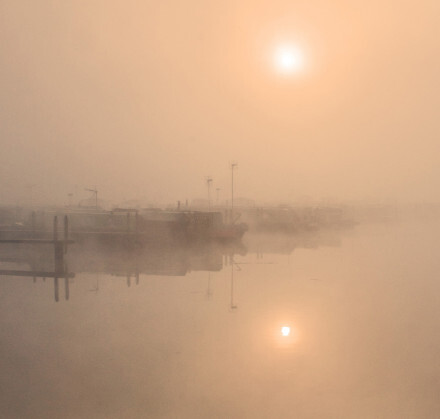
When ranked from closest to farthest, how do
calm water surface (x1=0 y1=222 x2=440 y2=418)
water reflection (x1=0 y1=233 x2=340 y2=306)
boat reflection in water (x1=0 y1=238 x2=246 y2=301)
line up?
calm water surface (x1=0 y1=222 x2=440 y2=418) < water reflection (x1=0 y1=233 x2=340 y2=306) < boat reflection in water (x1=0 y1=238 x2=246 y2=301)

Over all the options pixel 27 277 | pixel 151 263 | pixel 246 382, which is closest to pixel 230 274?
pixel 151 263


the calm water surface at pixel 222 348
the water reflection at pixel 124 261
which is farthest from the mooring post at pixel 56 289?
the calm water surface at pixel 222 348

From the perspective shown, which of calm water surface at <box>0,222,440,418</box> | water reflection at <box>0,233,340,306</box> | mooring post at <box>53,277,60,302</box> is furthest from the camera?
water reflection at <box>0,233,340,306</box>

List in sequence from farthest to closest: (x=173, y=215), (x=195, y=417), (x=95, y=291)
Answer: (x=173, y=215), (x=95, y=291), (x=195, y=417)

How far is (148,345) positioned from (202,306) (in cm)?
244

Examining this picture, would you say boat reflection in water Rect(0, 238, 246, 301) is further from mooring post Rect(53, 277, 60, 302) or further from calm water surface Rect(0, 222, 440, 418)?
calm water surface Rect(0, 222, 440, 418)

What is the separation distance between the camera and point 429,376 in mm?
4492

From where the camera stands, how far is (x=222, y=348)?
541 cm

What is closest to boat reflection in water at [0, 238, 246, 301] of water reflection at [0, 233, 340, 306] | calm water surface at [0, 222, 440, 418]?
water reflection at [0, 233, 340, 306]

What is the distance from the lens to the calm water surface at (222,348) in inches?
154

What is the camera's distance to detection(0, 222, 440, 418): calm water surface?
392 cm

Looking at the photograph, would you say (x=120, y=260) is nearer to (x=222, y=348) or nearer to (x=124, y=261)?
(x=124, y=261)

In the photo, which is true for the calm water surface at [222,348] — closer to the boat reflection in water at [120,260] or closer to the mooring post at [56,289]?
the mooring post at [56,289]

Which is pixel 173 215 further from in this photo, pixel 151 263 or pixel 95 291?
pixel 95 291
